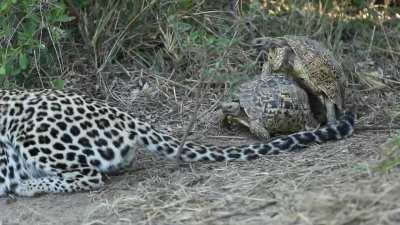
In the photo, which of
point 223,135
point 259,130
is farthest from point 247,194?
point 223,135

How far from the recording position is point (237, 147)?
662 cm

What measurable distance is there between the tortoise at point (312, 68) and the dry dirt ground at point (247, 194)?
0.48 metres

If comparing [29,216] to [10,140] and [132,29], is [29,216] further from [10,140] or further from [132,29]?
[132,29]

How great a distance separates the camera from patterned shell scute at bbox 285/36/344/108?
723 centimetres

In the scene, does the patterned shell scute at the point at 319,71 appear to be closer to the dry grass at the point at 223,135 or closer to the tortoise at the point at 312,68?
the tortoise at the point at 312,68

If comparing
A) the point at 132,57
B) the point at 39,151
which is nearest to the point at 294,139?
the point at 39,151

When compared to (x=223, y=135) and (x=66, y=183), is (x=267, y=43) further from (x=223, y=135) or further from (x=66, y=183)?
(x=66, y=183)

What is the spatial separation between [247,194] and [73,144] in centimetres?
154

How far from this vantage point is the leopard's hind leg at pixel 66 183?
6242 millimetres

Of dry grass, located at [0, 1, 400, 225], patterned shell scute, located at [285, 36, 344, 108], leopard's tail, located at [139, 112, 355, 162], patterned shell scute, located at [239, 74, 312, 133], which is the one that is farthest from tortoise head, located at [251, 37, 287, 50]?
leopard's tail, located at [139, 112, 355, 162]

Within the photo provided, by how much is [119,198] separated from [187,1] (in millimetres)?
3272

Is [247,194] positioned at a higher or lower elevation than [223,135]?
lower

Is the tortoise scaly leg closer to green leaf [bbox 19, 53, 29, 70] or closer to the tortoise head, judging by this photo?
the tortoise head

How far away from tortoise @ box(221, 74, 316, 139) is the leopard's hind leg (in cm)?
159
